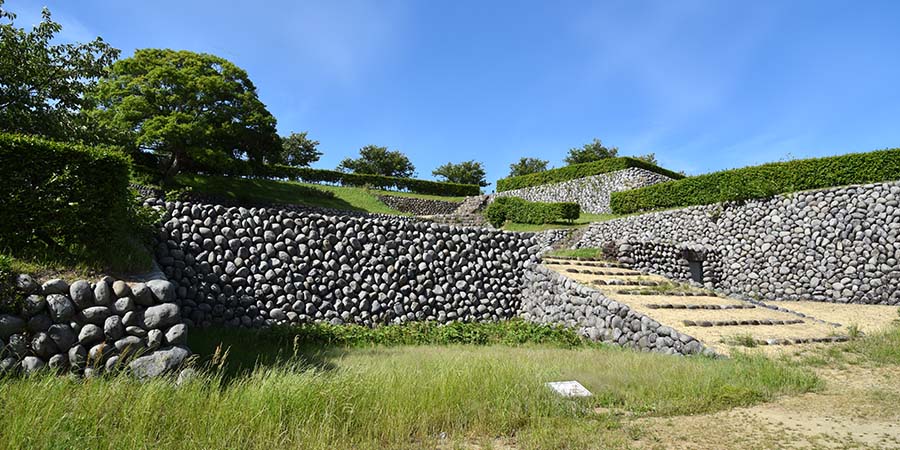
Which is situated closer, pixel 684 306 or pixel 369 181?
pixel 684 306

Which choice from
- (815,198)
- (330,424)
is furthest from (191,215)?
(815,198)

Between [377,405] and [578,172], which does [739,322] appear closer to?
[377,405]

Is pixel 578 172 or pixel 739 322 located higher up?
pixel 578 172

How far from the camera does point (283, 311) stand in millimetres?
9453

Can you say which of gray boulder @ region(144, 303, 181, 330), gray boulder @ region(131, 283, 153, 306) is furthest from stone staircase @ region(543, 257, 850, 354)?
gray boulder @ region(131, 283, 153, 306)

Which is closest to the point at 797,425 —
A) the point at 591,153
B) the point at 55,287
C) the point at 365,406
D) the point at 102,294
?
the point at 365,406

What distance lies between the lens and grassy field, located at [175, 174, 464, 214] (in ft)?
84.8

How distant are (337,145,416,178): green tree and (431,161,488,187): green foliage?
479 centimetres

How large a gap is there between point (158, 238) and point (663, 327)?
9.47 meters

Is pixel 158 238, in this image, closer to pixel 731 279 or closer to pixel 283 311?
pixel 283 311

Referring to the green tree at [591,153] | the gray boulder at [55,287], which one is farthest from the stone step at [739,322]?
the green tree at [591,153]

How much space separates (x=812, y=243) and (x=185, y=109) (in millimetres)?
26604

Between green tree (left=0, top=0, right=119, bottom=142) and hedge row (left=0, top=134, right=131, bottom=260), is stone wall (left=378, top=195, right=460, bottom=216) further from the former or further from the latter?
hedge row (left=0, top=134, right=131, bottom=260)

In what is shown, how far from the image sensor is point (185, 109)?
23438 mm
